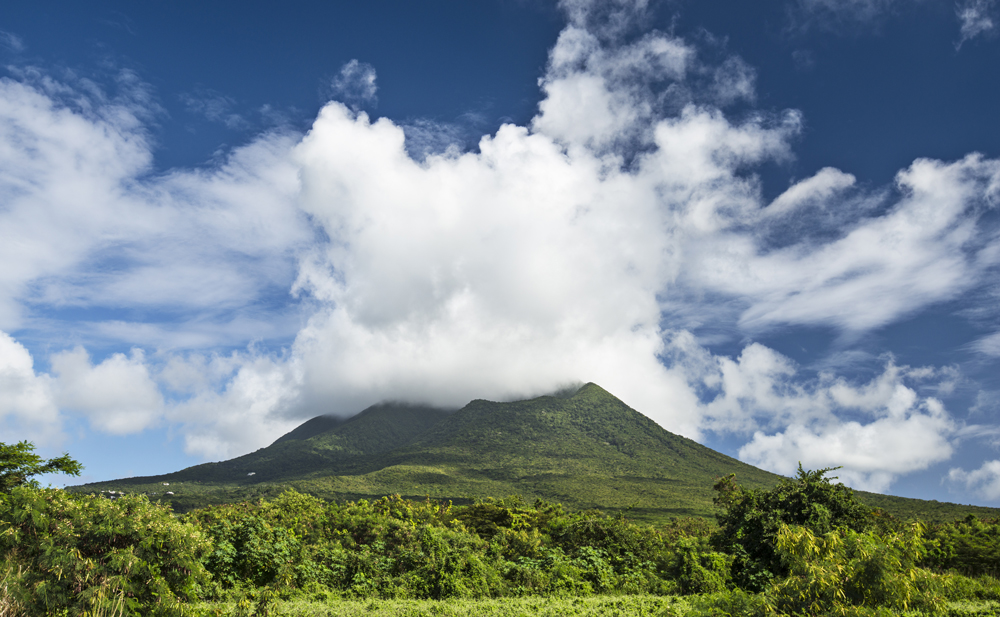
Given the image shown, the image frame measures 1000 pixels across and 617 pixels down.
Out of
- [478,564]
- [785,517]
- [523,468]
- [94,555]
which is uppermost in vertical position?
[785,517]

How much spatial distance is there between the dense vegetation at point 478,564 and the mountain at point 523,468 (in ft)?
172

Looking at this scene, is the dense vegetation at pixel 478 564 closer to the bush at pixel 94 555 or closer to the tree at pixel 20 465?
the bush at pixel 94 555

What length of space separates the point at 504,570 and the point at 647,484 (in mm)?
100954

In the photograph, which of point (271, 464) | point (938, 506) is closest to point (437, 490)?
point (271, 464)

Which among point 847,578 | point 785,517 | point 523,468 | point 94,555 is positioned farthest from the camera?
point 523,468

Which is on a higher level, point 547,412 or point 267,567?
point 547,412

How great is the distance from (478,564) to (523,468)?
11761 centimetres

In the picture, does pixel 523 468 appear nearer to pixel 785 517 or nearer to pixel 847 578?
pixel 785 517

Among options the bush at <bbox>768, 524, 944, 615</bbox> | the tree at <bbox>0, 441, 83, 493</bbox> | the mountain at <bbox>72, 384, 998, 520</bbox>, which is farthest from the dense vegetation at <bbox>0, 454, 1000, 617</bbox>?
the mountain at <bbox>72, 384, 998, 520</bbox>

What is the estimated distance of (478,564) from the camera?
18.1 meters

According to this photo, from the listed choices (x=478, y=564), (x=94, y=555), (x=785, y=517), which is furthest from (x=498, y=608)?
(x=785, y=517)

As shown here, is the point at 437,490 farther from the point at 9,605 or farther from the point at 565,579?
the point at 9,605

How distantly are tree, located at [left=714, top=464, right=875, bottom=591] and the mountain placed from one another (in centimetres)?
→ 5464

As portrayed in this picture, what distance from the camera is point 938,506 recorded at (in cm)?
7950
